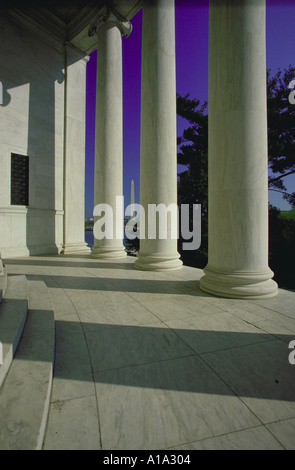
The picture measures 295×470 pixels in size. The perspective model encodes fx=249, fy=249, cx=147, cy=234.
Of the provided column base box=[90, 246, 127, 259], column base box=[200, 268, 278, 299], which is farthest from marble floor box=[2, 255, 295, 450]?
column base box=[90, 246, 127, 259]

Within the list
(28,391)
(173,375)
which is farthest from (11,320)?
(173,375)

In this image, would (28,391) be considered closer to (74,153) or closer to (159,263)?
(159,263)

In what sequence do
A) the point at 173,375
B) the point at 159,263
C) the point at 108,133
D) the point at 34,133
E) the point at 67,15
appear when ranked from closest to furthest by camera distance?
the point at 173,375 < the point at 159,263 < the point at 108,133 < the point at 34,133 < the point at 67,15

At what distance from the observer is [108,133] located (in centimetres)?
10456

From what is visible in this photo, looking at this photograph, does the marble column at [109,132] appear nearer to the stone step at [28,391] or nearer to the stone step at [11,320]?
the stone step at [11,320]

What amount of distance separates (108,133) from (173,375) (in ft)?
327

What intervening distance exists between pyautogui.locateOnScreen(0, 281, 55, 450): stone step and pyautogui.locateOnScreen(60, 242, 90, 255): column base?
9843 cm

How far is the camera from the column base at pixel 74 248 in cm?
12850

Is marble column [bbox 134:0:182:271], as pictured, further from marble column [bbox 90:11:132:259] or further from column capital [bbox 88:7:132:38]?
column capital [bbox 88:7:132:38]

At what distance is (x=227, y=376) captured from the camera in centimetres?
2470

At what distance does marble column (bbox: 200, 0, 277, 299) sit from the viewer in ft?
159

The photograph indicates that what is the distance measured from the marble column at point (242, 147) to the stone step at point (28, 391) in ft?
114
